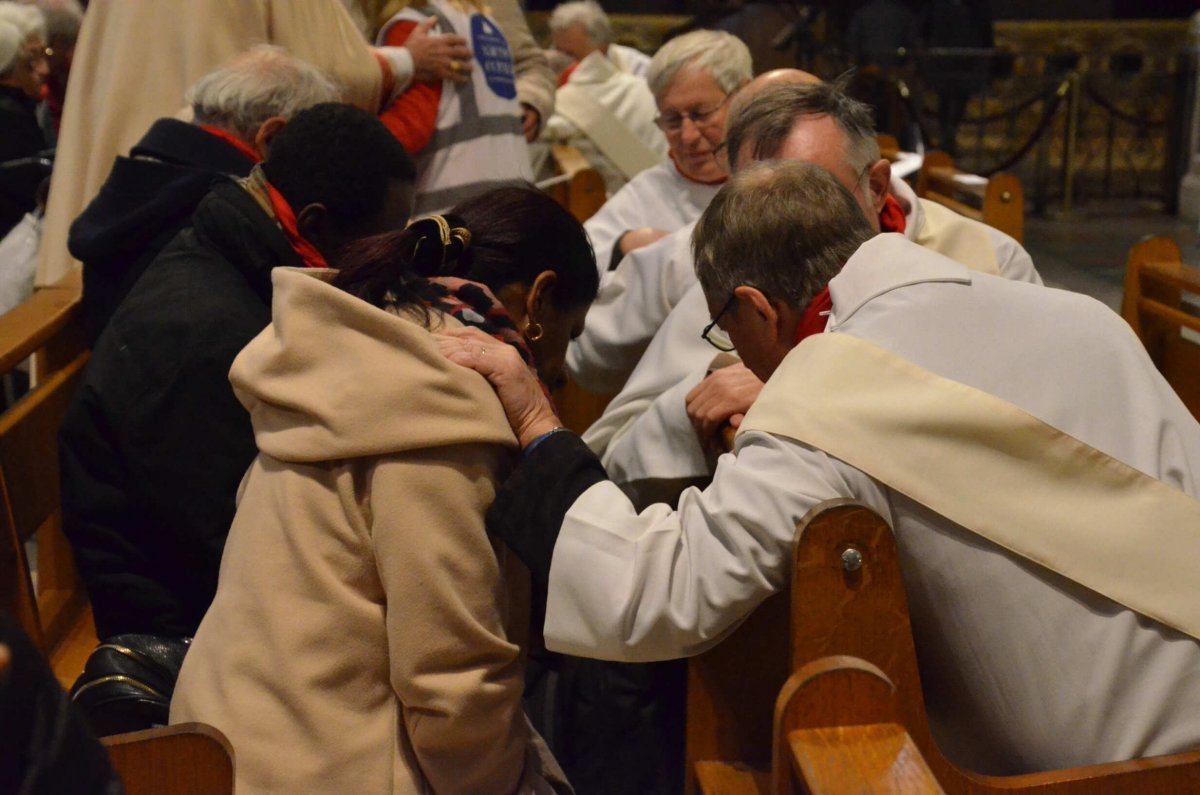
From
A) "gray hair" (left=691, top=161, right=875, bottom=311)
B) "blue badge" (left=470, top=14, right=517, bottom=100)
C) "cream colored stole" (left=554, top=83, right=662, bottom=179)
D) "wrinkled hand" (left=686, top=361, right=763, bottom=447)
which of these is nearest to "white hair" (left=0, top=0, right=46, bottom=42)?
"blue badge" (left=470, top=14, right=517, bottom=100)

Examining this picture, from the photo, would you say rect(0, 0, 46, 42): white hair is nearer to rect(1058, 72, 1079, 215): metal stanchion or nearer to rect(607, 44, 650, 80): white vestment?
rect(607, 44, 650, 80): white vestment

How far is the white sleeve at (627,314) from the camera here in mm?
3396

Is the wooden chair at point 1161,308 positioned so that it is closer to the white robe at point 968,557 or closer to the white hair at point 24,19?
the white robe at point 968,557

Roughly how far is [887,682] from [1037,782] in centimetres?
36

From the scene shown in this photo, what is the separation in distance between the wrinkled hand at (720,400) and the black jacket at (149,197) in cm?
114

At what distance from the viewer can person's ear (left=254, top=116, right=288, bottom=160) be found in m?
2.87

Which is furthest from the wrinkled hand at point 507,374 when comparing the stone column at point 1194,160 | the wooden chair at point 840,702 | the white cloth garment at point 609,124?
the stone column at point 1194,160

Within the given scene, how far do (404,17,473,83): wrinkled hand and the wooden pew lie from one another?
65.4 inches

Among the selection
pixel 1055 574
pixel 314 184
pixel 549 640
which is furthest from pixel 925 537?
pixel 314 184

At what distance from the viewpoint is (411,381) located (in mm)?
1690

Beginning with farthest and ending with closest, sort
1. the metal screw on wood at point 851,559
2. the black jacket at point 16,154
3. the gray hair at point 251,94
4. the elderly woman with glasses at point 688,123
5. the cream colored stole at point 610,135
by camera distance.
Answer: the cream colored stole at point 610,135, the black jacket at point 16,154, the elderly woman with glasses at point 688,123, the gray hair at point 251,94, the metal screw on wood at point 851,559

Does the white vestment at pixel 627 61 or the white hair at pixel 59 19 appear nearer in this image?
the white hair at pixel 59 19

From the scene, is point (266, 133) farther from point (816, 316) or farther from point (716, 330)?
Answer: point (816, 316)

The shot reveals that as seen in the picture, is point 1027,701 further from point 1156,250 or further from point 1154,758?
point 1156,250
